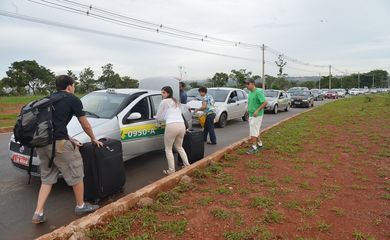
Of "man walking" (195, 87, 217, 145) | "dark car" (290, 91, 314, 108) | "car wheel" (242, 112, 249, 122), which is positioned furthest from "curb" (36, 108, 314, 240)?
"dark car" (290, 91, 314, 108)

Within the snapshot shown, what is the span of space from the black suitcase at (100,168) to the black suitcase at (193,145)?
1.95 meters

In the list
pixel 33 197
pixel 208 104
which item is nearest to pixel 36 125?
pixel 33 197

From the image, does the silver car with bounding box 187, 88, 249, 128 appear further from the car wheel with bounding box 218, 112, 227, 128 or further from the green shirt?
the green shirt

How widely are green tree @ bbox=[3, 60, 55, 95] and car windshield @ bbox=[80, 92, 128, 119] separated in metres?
51.9

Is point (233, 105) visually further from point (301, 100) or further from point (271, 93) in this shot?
point (301, 100)

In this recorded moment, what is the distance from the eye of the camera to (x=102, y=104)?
616 centimetres

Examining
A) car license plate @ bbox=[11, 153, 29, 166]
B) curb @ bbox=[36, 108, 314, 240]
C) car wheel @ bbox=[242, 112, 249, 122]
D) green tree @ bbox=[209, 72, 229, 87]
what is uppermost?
green tree @ bbox=[209, 72, 229, 87]

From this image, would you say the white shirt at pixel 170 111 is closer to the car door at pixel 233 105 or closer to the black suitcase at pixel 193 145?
the black suitcase at pixel 193 145

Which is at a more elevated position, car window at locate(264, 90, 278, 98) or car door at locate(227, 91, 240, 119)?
car window at locate(264, 90, 278, 98)

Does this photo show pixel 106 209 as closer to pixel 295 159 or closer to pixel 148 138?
pixel 148 138

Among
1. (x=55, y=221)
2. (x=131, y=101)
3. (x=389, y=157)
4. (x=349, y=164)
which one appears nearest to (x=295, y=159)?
(x=349, y=164)

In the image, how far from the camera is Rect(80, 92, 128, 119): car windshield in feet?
19.1

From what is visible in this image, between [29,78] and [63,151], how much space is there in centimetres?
6221

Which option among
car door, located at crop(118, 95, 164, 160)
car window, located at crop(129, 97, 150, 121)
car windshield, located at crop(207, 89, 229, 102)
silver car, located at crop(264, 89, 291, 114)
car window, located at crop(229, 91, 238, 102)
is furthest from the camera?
silver car, located at crop(264, 89, 291, 114)
